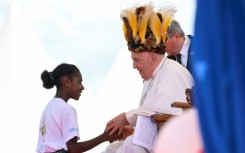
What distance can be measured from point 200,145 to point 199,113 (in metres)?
0.06

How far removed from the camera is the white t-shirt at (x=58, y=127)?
370cm

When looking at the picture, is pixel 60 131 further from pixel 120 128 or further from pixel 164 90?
pixel 164 90

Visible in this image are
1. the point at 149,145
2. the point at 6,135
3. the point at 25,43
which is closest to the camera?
the point at 149,145

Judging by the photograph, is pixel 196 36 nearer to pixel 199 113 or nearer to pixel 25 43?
pixel 199 113

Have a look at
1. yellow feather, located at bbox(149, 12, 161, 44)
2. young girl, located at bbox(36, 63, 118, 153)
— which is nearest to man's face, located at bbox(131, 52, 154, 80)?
yellow feather, located at bbox(149, 12, 161, 44)

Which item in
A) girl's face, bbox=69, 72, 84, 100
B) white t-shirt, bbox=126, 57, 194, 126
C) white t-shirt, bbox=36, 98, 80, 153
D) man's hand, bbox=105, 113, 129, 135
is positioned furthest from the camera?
girl's face, bbox=69, 72, 84, 100

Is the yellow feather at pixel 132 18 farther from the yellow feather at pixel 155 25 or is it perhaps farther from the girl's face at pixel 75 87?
the girl's face at pixel 75 87

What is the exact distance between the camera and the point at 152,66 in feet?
Result: 10.3

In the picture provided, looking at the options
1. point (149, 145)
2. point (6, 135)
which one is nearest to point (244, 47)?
point (149, 145)

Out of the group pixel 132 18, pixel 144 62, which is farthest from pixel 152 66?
pixel 132 18

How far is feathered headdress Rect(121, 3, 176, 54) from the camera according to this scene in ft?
9.87

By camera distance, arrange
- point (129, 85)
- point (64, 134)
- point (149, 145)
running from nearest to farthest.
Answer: point (149, 145) < point (64, 134) < point (129, 85)

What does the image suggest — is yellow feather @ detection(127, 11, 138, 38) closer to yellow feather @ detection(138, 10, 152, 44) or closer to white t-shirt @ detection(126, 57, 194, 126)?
yellow feather @ detection(138, 10, 152, 44)

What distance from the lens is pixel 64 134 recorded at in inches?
147
